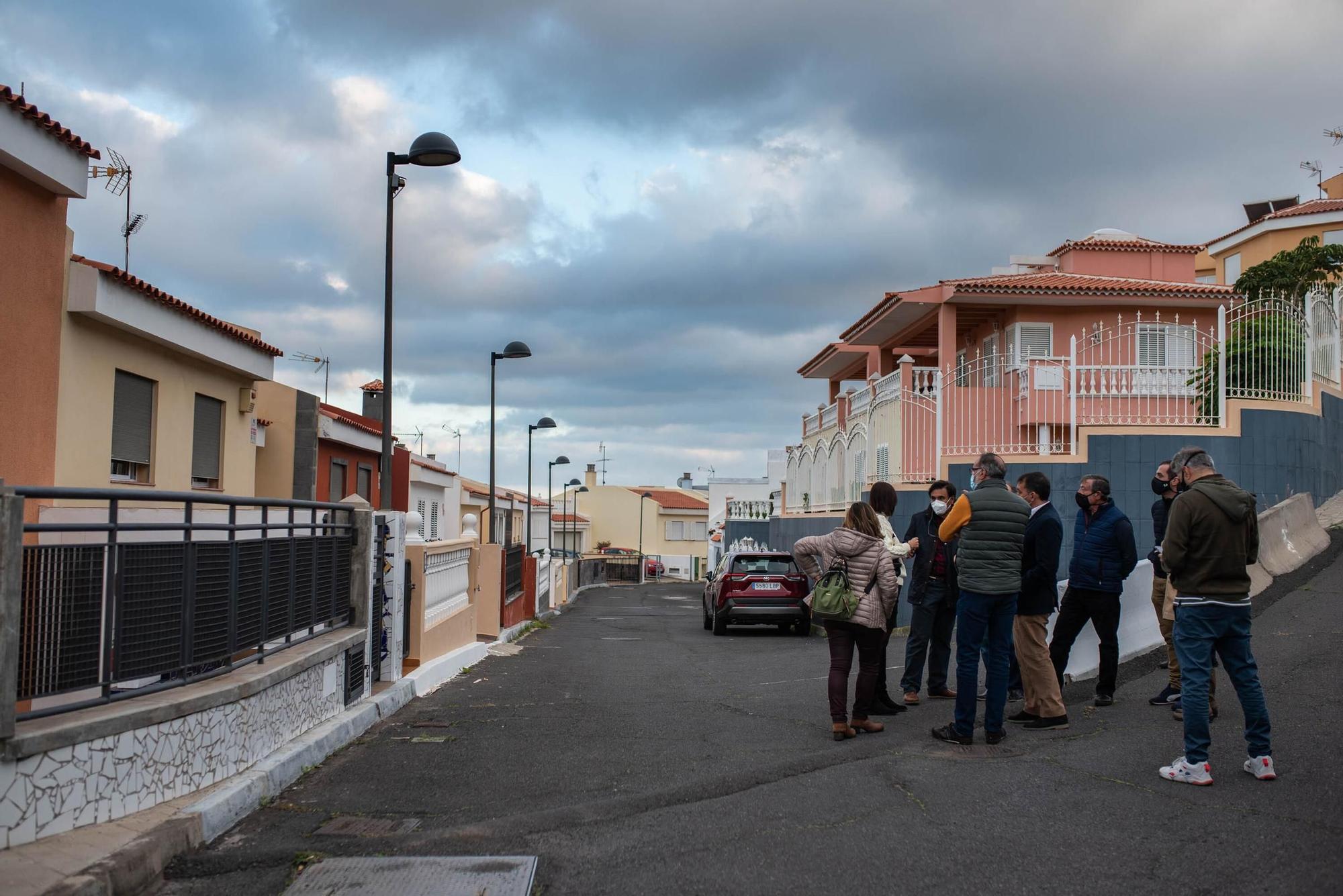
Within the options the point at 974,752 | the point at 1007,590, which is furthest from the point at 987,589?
the point at 974,752

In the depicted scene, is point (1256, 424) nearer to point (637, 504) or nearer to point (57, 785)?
point (57, 785)

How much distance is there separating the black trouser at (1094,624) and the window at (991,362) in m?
9.99

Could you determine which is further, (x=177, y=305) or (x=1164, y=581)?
(x=177, y=305)

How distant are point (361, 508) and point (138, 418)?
640 centimetres

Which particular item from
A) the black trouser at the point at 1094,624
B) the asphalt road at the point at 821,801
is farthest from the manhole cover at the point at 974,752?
the black trouser at the point at 1094,624

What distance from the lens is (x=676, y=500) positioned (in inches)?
3743

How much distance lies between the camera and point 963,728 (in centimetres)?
754

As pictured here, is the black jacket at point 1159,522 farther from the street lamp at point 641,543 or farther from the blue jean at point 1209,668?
the street lamp at point 641,543

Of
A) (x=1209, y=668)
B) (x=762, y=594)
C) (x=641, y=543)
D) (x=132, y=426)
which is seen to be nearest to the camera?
(x=1209, y=668)

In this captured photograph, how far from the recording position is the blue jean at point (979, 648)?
7.42 m

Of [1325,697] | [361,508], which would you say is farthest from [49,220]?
[1325,697]

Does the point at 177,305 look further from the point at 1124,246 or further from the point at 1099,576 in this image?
the point at 1124,246

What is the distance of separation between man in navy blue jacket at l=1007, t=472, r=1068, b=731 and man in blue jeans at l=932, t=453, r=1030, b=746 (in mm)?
274

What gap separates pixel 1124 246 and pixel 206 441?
21.7m
